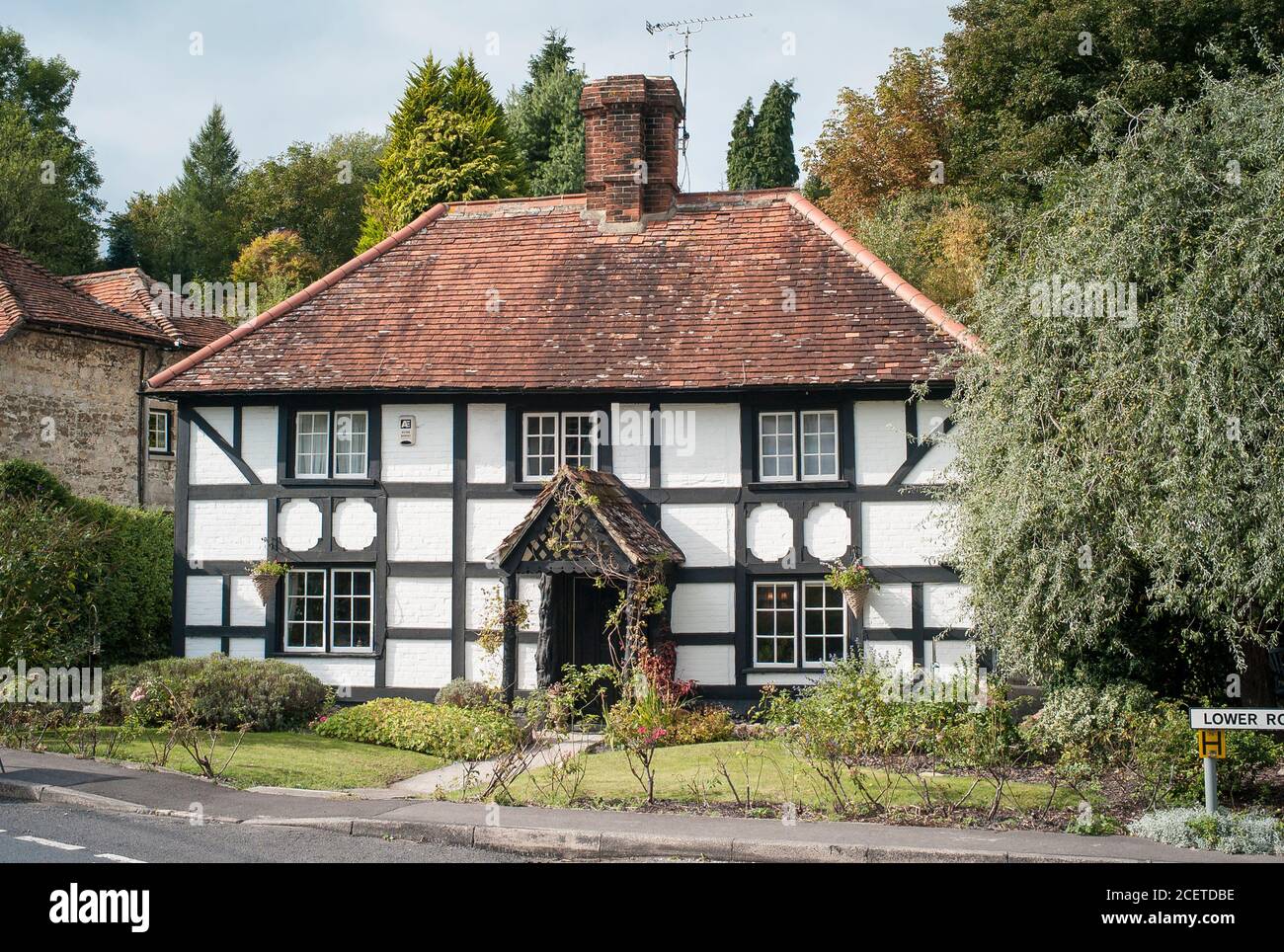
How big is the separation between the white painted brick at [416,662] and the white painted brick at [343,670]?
0.93 ft

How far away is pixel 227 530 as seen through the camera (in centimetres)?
1814

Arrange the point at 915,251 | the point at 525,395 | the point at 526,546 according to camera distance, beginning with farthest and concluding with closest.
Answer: the point at 915,251
the point at 525,395
the point at 526,546

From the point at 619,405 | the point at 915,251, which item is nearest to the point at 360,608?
the point at 619,405

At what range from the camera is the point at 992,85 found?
30438 millimetres

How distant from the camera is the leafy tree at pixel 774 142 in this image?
46.6m

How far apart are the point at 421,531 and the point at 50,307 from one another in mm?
11787

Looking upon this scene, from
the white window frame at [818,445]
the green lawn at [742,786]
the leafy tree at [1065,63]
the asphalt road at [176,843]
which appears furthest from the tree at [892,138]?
the asphalt road at [176,843]

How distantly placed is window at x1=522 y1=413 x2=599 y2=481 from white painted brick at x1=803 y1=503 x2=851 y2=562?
133 inches

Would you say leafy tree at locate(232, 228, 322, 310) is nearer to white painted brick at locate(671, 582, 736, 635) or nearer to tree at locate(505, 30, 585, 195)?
tree at locate(505, 30, 585, 195)

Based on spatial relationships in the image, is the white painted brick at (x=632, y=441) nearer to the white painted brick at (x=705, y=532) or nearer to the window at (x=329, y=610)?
the white painted brick at (x=705, y=532)

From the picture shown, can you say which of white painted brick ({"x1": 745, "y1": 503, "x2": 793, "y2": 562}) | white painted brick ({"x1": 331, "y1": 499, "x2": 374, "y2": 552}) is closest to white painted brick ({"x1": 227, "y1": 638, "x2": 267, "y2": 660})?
white painted brick ({"x1": 331, "y1": 499, "x2": 374, "y2": 552})

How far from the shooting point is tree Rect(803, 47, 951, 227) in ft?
116
